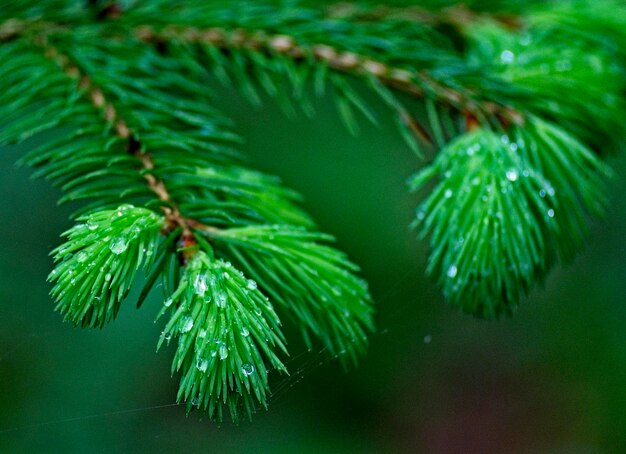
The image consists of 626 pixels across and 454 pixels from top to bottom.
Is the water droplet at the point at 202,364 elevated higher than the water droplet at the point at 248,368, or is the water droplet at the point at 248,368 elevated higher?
the water droplet at the point at 202,364

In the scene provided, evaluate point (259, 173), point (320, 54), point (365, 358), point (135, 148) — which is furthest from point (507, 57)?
point (365, 358)

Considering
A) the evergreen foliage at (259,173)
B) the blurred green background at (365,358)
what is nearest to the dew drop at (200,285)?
the evergreen foliage at (259,173)

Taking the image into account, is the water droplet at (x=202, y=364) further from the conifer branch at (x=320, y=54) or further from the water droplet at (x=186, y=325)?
the conifer branch at (x=320, y=54)

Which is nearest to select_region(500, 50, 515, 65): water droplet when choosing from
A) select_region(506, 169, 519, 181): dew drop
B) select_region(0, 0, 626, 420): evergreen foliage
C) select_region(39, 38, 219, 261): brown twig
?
select_region(0, 0, 626, 420): evergreen foliage

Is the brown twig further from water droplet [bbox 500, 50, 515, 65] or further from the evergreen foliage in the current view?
water droplet [bbox 500, 50, 515, 65]

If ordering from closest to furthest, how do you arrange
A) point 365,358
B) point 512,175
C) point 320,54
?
point 512,175, point 320,54, point 365,358

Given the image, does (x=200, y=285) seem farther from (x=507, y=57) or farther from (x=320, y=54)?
(x=507, y=57)

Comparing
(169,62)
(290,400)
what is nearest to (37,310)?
(290,400)
